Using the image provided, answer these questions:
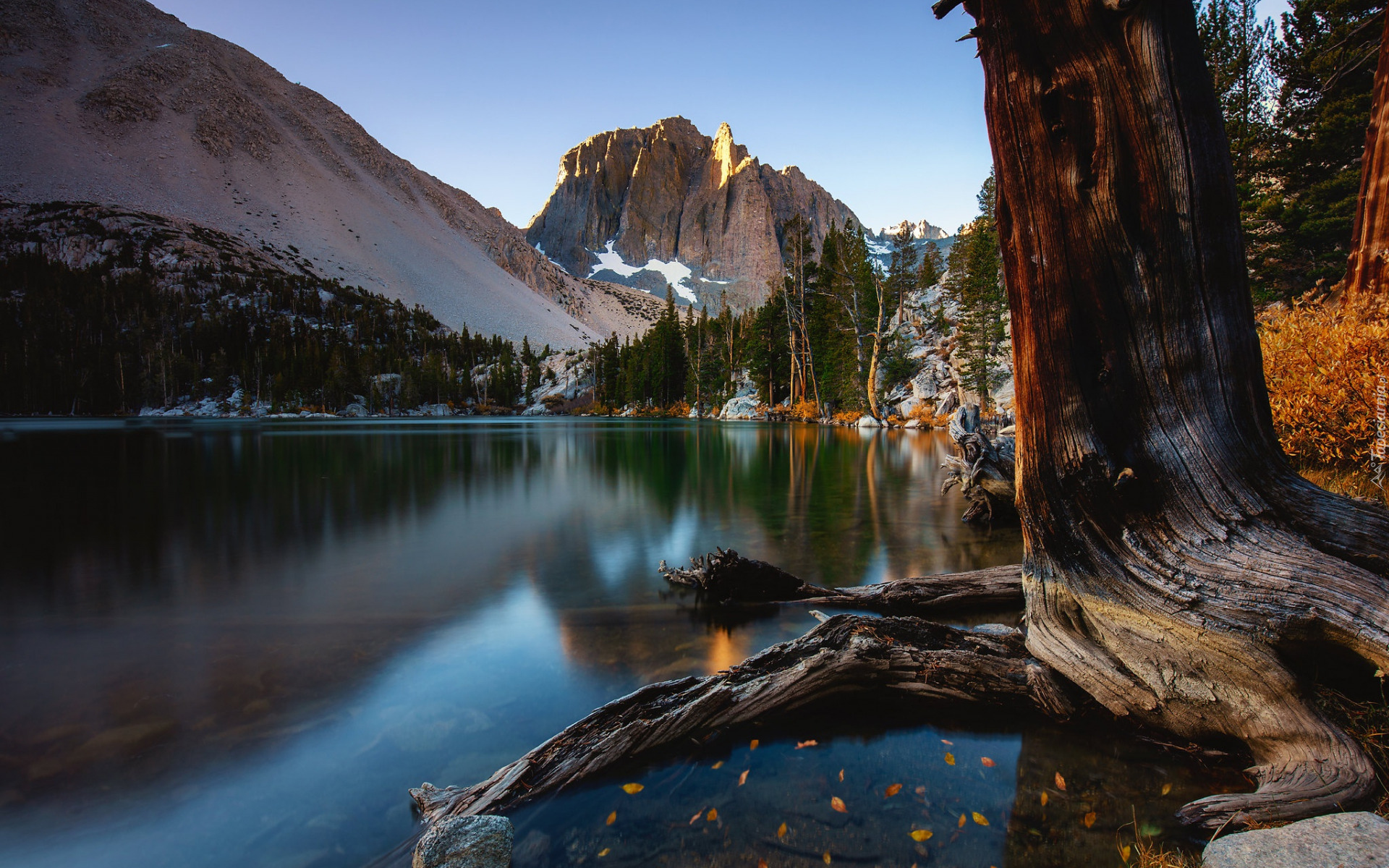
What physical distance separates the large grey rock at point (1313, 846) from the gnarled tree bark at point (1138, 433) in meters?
0.75

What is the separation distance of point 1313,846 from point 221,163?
168 m

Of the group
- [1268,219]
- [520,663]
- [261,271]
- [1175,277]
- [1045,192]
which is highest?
[261,271]

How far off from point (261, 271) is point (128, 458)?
10293 cm

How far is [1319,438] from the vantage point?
6.35 metres

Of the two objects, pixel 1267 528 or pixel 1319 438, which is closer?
pixel 1267 528

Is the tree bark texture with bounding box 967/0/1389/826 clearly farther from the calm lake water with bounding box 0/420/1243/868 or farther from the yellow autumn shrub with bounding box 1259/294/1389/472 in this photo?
the yellow autumn shrub with bounding box 1259/294/1389/472

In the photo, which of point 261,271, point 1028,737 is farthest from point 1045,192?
point 261,271

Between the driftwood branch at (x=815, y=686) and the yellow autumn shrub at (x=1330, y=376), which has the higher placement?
the yellow autumn shrub at (x=1330, y=376)

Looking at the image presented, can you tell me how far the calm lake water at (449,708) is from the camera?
8.26ft

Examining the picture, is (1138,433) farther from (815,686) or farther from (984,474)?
(984,474)

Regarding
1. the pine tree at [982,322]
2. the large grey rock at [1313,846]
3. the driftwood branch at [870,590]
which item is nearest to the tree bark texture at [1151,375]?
the large grey rock at [1313,846]

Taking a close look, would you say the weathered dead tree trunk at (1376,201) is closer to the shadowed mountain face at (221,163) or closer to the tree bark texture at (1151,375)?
the tree bark texture at (1151,375)

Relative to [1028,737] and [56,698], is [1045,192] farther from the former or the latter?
[56,698]

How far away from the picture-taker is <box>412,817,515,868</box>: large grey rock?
2.20 m
